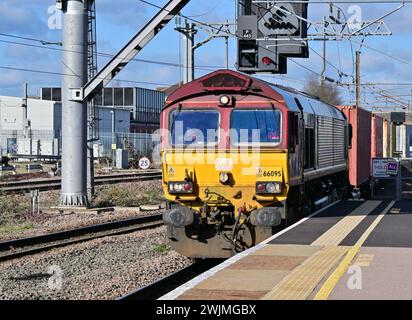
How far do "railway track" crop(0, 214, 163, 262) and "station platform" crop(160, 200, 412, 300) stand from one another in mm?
5034

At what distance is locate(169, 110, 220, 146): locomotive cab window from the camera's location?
1198cm

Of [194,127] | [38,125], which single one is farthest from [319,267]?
[38,125]

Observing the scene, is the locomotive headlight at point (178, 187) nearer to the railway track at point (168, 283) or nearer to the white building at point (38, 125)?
the railway track at point (168, 283)

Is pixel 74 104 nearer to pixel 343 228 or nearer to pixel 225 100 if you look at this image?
pixel 225 100

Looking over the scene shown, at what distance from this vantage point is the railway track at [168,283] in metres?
9.36

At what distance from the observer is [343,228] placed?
1173 centimetres

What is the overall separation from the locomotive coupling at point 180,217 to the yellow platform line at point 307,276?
107 inches

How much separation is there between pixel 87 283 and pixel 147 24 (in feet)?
35.3

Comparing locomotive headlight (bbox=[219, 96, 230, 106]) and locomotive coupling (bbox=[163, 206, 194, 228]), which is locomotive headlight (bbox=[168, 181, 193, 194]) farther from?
locomotive headlight (bbox=[219, 96, 230, 106])

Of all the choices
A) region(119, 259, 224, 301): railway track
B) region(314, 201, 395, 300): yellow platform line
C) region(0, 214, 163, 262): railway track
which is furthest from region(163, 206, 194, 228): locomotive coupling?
region(0, 214, 163, 262): railway track

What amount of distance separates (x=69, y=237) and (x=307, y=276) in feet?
29.2

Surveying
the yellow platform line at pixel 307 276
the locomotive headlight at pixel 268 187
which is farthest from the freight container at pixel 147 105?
the yellow platform line at pixel 307 276

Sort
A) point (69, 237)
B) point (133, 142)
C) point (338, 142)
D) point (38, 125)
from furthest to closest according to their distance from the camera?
point (38, 125) < point (133, 142) < point (338, 142) < point (69, 237)

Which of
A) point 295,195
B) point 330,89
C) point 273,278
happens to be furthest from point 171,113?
point 330,89
